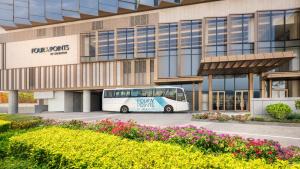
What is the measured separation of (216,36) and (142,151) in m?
26.8

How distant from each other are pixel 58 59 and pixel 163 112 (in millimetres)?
19881

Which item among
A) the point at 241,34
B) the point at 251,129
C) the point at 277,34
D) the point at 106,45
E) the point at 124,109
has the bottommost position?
the point at 124,109

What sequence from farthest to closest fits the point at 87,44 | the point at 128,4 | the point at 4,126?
the point at 87,44 → the point at 128,4 → the point at 4,126

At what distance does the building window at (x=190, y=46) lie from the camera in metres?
29.6

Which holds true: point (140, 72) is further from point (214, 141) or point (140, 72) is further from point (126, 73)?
point (214, 141)

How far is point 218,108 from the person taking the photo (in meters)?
29.2

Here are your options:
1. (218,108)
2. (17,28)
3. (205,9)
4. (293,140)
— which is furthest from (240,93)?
(17,28)

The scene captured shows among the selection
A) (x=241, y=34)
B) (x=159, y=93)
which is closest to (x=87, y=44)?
(x=159, y=93)

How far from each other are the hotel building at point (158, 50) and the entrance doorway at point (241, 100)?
118 mm

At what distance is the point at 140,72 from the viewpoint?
104 feet

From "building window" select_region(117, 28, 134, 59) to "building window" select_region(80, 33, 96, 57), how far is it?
444 centimetres

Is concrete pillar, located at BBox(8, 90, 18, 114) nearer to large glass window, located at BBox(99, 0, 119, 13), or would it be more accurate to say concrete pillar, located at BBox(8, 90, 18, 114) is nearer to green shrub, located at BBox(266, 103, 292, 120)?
large glass window, located at BBox(99, 0, 119, 13)

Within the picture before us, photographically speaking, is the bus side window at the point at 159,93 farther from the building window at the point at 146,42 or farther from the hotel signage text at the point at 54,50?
the hotel signage text at the point at 54,50

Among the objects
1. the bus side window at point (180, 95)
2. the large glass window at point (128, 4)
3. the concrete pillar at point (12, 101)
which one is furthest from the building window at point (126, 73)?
the concrete pillar at point (12, 101)
